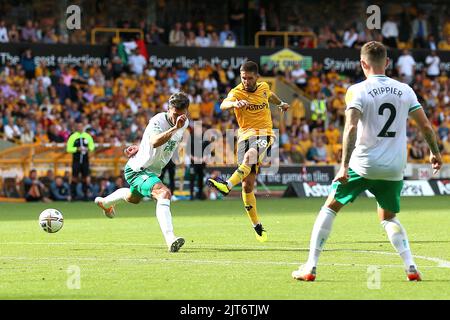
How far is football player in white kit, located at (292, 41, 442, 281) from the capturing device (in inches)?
403

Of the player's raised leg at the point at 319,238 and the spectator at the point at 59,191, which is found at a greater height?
the player's raised leg at the point at 319,238

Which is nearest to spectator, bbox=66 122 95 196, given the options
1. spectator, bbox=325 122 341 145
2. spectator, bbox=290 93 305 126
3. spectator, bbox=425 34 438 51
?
spectator, bbox=325 122 341 145

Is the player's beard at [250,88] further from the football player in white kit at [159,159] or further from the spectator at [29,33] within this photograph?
the spectator at [29,33]

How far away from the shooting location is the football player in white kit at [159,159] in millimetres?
13655

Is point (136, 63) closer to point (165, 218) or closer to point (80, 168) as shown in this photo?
point (80, 168)

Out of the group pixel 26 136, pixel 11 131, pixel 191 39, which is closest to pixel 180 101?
pixel 26 136

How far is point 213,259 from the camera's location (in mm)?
12727

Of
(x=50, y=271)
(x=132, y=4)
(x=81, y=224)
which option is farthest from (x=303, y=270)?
(x=132, y=4)

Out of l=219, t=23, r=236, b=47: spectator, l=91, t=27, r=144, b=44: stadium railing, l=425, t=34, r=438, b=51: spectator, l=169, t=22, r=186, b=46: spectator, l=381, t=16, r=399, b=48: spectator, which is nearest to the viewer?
l=91, t=27, r=144, b=44: stadium railing

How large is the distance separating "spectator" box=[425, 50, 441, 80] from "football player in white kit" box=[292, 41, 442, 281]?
102 feet

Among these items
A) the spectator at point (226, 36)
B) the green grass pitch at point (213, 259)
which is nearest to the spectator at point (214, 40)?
the spectator at point (226, 36)

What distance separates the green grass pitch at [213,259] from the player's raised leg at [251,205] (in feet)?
0.76

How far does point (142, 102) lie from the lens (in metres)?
35.1

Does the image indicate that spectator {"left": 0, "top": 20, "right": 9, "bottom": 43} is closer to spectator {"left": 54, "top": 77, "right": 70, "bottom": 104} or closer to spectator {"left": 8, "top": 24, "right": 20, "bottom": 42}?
spectator {"left": 8, "top": 24, "right": 20, "bottom": 42}
